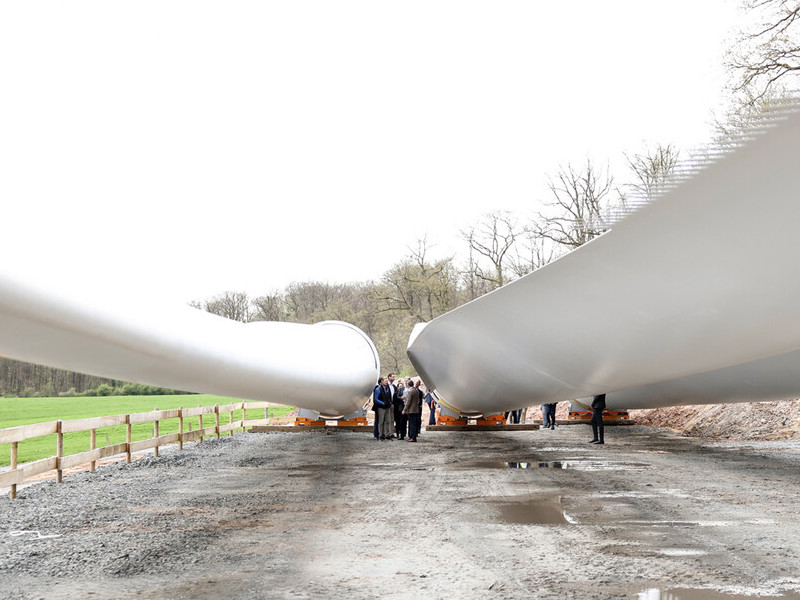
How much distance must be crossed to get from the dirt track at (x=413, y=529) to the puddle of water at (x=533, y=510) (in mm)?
36

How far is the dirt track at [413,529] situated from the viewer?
438 cm

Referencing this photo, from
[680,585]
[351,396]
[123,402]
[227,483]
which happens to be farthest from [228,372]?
[123,402]

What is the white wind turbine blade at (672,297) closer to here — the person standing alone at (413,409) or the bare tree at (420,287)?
the person standing alone at (413,409)

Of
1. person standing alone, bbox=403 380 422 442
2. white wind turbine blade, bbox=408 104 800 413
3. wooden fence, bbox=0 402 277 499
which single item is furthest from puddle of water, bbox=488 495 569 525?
person standing alone, bbox=403 380 422 442

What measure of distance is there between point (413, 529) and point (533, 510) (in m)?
1.36

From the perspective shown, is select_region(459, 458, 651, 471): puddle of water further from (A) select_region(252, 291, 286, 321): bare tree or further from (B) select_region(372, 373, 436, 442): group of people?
(A) select_region(252, 291, 286, 321): bare tree

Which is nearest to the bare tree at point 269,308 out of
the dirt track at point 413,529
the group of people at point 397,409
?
the group of people at point 397,409

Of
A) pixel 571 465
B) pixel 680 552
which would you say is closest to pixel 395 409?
pixel 571 465

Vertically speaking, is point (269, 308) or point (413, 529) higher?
point (269, 308)

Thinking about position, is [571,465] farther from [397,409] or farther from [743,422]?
[743,422]

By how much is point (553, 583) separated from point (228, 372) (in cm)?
348

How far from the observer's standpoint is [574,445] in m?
13.8

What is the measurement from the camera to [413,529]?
5.98m

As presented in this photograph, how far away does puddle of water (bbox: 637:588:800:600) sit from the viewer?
395cm
